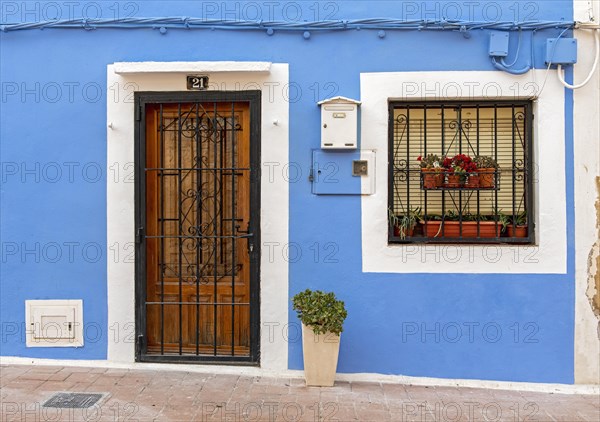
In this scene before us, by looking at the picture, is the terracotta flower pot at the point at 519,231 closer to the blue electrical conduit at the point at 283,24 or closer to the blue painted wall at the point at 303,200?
the blue painted wall at the point at 303,200

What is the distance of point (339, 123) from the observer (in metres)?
5.25

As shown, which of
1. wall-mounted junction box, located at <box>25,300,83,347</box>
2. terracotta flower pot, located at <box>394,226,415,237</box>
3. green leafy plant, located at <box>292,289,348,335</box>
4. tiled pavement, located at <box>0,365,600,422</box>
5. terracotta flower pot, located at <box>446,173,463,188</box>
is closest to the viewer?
tiled pavement, located at <box>0,365,600,422</box>

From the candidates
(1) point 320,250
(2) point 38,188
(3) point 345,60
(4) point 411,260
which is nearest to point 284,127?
(3) point 345,60

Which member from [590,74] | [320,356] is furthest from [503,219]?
[320,356]

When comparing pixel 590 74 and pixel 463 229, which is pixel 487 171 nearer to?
pixel 463 229

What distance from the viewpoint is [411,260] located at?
5316 millimetres

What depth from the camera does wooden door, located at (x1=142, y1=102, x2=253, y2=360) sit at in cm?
552

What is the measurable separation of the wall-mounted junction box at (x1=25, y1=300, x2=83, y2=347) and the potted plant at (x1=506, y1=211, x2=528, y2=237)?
4.07 meters

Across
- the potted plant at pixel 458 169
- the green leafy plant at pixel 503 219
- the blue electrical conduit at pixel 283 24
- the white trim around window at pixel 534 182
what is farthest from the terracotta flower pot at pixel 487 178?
the blue electrical conduit at pixel 283 24

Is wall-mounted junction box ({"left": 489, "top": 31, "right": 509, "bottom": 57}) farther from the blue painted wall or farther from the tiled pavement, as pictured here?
the tiled pavement

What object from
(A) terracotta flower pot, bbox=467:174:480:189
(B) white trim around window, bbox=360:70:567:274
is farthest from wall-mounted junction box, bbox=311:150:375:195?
(A) terracotta flower pot, bbox=467:174:480:189

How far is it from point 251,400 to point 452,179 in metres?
2.61

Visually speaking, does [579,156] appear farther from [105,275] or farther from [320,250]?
[105,275]

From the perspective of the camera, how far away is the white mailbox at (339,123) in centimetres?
524
